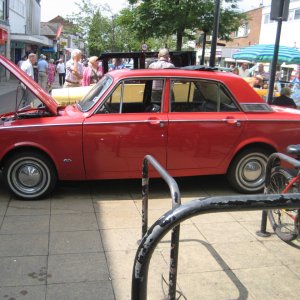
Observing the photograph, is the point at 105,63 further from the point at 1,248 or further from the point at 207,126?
the point at 1,248

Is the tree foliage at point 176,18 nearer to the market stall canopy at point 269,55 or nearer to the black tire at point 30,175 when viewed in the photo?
the market stall canopy at point 269,55

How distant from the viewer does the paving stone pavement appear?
348 cm

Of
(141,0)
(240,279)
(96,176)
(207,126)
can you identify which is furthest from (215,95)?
(141,0)

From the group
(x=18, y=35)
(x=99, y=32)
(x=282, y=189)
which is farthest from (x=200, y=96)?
(x=99, y=32)

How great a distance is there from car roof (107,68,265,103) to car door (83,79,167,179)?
18 cm

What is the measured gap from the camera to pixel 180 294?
3336 millimetres

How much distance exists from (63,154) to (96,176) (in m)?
0.50

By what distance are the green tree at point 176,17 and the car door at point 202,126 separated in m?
14.2

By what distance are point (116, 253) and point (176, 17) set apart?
16781 millimetres

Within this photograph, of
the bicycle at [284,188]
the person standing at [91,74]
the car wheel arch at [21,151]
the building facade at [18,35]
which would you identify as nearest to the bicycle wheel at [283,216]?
the bicycle at [284,188]

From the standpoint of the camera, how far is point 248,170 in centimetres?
594

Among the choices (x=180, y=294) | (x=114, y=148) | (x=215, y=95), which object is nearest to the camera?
(x=180, y=294)

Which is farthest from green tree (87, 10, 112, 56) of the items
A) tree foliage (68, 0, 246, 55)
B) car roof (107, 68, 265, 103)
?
car roof (107, 68, 265, 103)

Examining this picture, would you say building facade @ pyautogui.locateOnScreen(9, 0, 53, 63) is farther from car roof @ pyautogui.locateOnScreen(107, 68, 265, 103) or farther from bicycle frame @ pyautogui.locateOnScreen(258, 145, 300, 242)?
bicycle frame @ pyautogui.locateOnScreen(258, 145, 300, 242)
